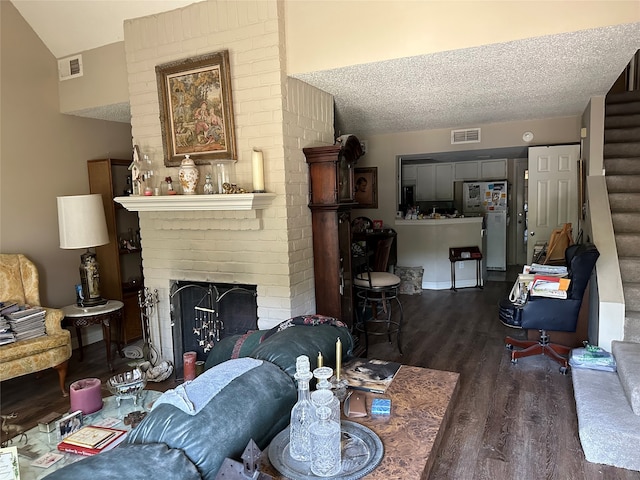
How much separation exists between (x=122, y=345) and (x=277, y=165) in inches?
105

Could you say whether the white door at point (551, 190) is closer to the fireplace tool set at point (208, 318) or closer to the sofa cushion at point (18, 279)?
the fireplace tool set at point (208, 318)

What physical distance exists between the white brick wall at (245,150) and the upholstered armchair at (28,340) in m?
0.76

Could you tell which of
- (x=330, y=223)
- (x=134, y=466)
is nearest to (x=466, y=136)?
(x=330, y=223)

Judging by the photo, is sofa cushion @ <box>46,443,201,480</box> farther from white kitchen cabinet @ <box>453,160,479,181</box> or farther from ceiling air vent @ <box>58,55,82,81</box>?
white kitchen cabinet @ <box>453,160,479,181</box>

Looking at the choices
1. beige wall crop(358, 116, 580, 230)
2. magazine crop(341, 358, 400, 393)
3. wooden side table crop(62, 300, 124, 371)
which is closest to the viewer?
magazine crop(341, 358, 400, 393)

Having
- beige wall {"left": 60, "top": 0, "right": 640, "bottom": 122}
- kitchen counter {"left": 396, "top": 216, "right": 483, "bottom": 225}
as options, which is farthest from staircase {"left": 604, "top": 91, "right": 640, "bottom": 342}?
beige wall {"left": 60, "top": 0, "right": 640, "bottom": 122}

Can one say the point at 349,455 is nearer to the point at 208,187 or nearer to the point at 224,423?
the point at 224,423

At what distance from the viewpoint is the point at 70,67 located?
13.6 ft

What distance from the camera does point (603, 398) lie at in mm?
2641

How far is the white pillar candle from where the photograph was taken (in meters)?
3.10

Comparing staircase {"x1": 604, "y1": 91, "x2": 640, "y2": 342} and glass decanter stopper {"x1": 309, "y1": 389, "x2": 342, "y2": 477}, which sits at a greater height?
staircase {"x1": 604, "y1": 91, "x2": 640, "y2": 342}

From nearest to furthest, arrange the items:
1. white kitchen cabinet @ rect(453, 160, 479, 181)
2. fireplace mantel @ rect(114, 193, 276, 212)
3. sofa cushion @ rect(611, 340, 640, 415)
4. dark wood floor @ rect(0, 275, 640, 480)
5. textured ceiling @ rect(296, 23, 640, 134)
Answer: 1. dark wood floor @ rect(0, 275, 640, 480)
2. sofa cushion @ rect(611, 340, 640, 415)
3. textured ceiling @ rect(296, 23, 640, 134)
4. fireplace mantel @ rect(114, 193, 276, 212)
5. white kitchen cabinet @ rect(453, 160, 479, 181)

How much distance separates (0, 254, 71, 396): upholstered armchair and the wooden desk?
8.66 ft

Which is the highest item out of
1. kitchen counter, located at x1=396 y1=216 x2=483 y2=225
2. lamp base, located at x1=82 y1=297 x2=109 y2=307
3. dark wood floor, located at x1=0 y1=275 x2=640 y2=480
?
kitchen counter, located at x1=396 y1=216 x2=483 y2=225
